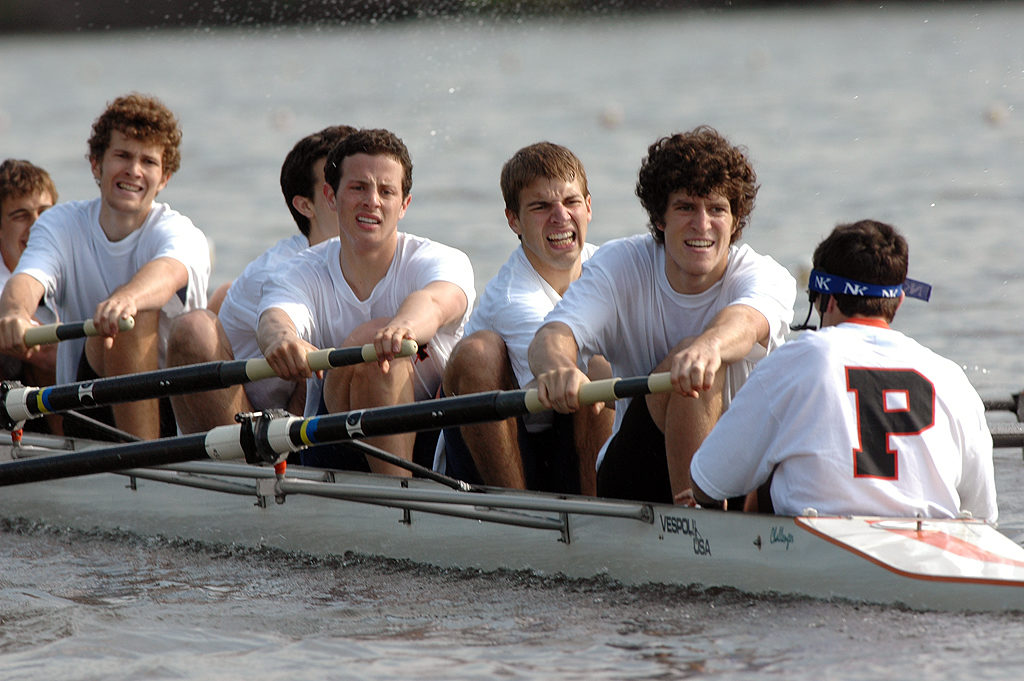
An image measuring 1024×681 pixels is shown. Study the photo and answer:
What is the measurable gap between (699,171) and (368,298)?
1389 millimetres

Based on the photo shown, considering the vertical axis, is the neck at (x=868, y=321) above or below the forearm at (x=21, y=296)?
below

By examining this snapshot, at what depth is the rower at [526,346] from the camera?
4.57 meters

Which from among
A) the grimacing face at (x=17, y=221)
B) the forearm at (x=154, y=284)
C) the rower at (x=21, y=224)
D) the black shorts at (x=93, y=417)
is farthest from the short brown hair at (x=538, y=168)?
the grimacing face at (x=17, y=221)

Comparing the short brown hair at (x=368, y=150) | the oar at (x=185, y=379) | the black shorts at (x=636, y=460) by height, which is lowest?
the black shorts at (x=636, y=460)

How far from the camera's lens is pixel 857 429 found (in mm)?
3510

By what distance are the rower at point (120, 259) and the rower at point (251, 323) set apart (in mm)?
247

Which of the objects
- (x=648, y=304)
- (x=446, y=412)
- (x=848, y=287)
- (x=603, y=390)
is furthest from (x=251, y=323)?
(x=848, y=287)

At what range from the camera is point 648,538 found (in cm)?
404

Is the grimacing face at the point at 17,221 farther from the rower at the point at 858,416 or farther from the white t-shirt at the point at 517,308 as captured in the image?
the rower at the point at 858,416

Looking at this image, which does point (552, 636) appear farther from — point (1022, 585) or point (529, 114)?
point (529, 114)

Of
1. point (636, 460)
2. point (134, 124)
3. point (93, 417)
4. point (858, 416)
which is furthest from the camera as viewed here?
point (93, 417)

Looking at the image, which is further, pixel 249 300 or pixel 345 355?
pixel 249 300

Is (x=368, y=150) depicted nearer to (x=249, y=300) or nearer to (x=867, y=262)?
(x=249, y=300)

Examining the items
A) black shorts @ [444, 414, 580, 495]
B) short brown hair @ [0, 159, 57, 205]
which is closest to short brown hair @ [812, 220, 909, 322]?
black shorts @ [444, 414, 580, 495]
